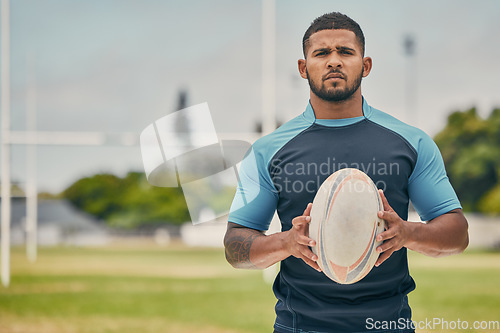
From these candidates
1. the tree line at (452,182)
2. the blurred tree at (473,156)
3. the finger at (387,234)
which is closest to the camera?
the finger at (387,234)

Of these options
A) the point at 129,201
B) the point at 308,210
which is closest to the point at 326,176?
the point at 308,210

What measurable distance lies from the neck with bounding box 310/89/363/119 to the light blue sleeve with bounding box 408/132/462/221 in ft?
0.49

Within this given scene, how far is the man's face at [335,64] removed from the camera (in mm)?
1080

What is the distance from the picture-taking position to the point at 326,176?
3.61 feet

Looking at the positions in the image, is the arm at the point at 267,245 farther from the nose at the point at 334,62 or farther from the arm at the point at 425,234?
the nose at the point at 334,62

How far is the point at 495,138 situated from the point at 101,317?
1559cm

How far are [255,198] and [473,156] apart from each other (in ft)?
56.9

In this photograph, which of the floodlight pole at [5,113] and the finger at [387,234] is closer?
the finger at [387,234]

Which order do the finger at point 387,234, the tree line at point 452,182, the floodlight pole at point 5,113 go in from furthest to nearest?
the tree line at point 452,182 → the floodlight pole at point 5,113 → the finger at point 387,234

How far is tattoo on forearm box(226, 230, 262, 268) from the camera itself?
1109 millimetres

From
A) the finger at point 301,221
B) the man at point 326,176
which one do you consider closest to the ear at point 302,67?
the man at point 326,176

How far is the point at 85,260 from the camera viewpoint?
1067cm

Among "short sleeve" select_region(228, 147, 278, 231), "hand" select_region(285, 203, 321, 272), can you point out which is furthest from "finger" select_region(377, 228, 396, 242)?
"short sleeve" select_region(228, 147, 278, 231)

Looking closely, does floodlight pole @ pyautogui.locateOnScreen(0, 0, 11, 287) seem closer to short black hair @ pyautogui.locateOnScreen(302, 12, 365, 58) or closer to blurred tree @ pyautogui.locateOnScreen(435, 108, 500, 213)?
short black hair @ pyautogui.locateOnScreen(302, 12, 365, 58)
